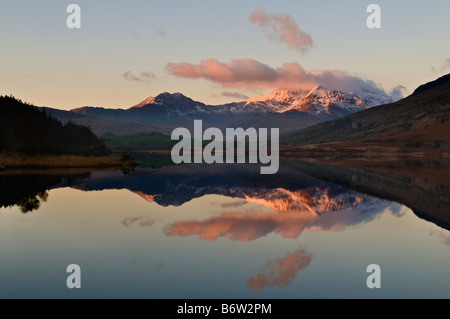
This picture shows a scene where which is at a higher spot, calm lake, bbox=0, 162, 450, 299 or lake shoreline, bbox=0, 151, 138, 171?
lake shoreline, bbox=0, 151, 138, 171

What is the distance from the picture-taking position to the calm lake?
65.0 feet

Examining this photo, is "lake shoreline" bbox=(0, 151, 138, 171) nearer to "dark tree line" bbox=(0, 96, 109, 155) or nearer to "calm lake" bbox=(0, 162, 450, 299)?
"dark tree line" bbox=(0, 96, 109, 155)

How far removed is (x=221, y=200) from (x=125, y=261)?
3212 centimetres

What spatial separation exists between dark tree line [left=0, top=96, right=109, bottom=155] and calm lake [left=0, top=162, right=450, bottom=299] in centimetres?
6454

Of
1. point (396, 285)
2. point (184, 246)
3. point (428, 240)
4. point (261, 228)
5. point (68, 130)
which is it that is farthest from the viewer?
point (68, 130)

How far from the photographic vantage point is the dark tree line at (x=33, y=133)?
113m

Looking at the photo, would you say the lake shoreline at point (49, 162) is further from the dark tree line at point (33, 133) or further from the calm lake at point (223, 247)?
the calm lake at point (223, 247)

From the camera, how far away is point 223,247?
28188 millimetres

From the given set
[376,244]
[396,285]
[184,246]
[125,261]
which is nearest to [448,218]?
[376,244]

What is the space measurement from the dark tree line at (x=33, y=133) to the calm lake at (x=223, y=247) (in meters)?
64.5

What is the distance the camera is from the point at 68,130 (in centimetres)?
15925

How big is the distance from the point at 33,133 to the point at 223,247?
100m

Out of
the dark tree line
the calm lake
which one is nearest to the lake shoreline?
the dark tree line
